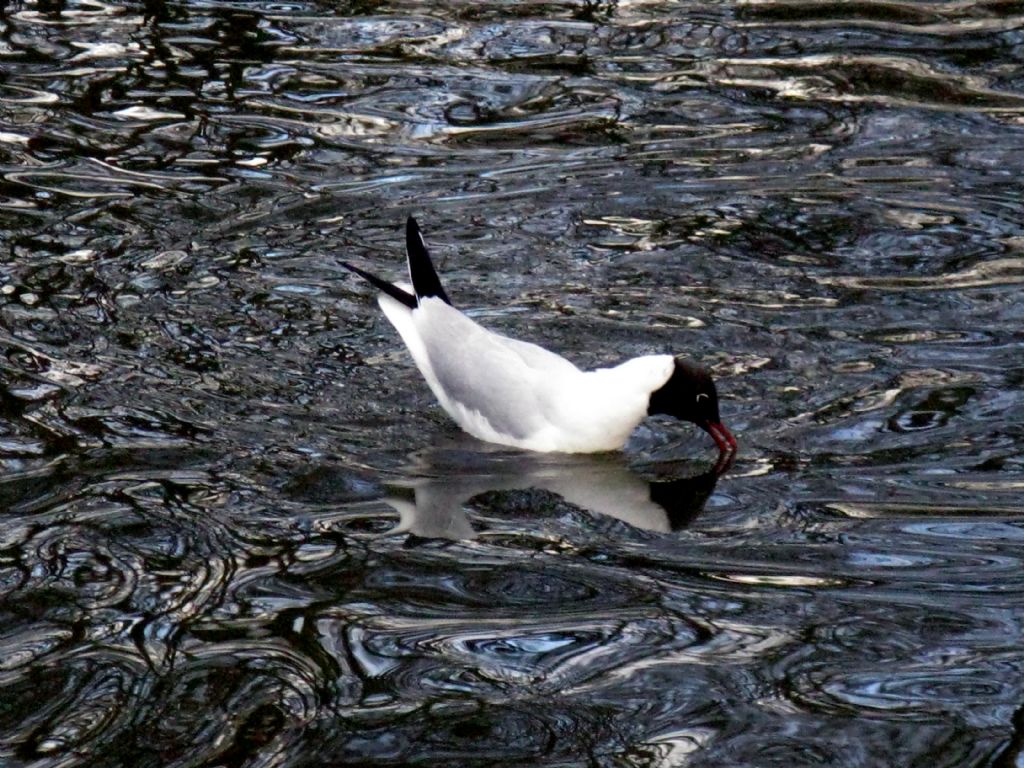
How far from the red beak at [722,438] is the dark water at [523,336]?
6 cm

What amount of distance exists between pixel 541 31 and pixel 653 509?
17.2 ft

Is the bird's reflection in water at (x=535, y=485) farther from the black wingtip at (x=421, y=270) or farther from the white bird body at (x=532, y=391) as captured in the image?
the black wingtip at (x=421, y=270)

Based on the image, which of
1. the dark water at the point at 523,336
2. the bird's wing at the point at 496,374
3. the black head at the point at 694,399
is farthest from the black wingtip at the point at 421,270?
the black head at the point at 694,399

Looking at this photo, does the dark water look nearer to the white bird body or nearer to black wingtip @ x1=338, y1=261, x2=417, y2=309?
the white bird body

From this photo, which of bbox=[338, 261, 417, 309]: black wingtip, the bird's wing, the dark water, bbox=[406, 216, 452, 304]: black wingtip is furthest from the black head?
bbox=[338, 261, 417, 309]: black wingtip

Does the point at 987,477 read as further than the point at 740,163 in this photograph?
No

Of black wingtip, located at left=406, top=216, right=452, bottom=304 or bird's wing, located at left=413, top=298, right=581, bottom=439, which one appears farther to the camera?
black wingtip, located at left=406, top=216, right=452, bottom=304

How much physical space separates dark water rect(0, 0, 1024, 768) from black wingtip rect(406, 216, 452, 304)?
385mm

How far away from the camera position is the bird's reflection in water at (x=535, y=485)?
18.9ft

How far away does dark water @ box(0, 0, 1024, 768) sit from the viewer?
470 centimetres

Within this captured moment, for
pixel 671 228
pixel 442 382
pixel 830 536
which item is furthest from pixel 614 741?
pixel 671 228

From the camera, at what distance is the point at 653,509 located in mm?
5879

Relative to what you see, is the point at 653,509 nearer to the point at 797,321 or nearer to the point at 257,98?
the point at 797,321

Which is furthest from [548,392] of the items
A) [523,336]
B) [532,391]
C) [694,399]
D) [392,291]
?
[392,291]
